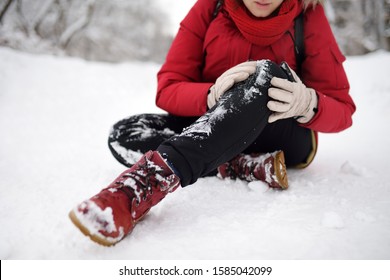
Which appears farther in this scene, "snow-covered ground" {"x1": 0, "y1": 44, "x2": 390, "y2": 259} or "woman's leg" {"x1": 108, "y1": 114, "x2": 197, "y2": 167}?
"woman's leg" {"x1": 108, "y1": 114, "x2": 197, "y2": 167}

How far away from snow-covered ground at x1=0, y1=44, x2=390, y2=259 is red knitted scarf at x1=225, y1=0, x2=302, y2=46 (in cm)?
67

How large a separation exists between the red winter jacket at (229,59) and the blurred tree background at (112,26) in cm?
656

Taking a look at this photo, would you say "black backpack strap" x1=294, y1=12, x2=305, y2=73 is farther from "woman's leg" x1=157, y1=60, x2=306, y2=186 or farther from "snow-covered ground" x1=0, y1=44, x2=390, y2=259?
"snow-covered ground" x1=0, y1=44, x2=390, y2=259

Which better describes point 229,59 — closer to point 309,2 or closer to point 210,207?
point 309,2

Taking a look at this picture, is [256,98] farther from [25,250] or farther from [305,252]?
[25,250]

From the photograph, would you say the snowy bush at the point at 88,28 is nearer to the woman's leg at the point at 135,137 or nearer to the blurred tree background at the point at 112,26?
the blurred tree background at the point at 112,26

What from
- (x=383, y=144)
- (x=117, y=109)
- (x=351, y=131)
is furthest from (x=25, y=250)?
(x=117, y=109)

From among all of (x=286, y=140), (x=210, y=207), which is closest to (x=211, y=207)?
(x=210, y=207)

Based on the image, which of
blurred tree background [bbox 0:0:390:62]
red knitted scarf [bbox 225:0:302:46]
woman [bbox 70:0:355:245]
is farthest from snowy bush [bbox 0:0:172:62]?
red knitted scarf [bbox 225:0:302:46]

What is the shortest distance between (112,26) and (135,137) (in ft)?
47.9

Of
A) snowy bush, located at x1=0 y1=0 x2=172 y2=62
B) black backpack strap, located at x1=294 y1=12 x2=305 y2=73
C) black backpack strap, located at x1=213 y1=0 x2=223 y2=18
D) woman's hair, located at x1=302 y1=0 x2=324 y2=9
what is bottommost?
snowy bush, located at x1=0 y1=0 x2=172 y2=62

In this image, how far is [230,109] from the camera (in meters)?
1.01

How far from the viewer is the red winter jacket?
4.29 feet

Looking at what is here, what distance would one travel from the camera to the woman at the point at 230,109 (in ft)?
3.07
